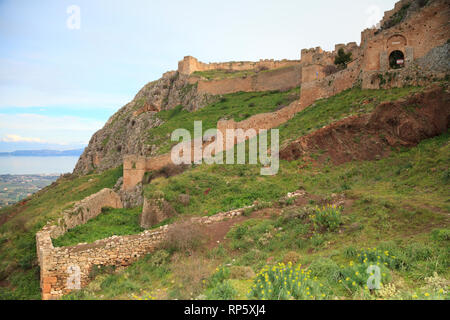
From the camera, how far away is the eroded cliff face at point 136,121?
42.0 m

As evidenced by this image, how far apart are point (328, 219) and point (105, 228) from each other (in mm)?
9623

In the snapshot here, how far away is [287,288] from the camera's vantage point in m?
4.86

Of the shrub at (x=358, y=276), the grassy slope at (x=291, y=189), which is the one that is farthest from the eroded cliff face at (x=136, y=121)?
the shrub at (x=358, y=276)

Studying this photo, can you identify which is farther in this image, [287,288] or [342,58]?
[342,58]

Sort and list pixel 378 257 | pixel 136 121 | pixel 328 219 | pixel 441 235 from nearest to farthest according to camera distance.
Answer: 1. pixel 378 257
2. pixel 441 235
3. pixel 328 219
4. pixel 136 121

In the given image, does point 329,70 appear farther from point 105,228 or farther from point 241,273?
point 241,273

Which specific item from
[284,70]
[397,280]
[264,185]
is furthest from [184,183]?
[284,70]

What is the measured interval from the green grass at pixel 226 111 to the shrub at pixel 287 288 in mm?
25719

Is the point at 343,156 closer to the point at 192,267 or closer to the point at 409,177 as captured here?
the point at 409,177

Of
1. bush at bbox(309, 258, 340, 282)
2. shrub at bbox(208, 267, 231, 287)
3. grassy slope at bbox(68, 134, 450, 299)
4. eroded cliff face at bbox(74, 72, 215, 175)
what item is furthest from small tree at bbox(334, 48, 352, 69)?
shrub at bbox(208, 267, 231, 287)

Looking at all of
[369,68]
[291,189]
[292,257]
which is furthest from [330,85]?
[292,257]

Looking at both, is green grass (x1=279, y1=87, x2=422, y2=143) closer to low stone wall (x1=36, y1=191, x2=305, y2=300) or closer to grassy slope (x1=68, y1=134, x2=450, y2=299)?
grassy slope (x1=68, y1=134, x2=450, y2=299)

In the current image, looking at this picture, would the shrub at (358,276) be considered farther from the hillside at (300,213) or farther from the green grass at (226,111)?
the green grass at (226,111)
